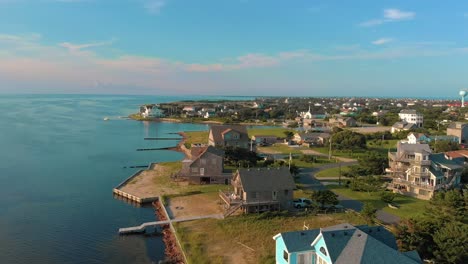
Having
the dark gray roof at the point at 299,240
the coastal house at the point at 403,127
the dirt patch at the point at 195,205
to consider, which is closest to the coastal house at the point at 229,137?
the dirt patch at the point at 195,205

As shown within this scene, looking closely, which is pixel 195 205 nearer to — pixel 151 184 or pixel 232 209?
pixel 232 209

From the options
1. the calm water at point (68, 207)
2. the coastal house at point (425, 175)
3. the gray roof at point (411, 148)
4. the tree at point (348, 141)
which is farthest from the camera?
the tree at point (348, 141)

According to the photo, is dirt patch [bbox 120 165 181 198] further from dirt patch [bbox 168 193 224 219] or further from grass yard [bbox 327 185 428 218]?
grass yard [bbox 327 185 428 218]

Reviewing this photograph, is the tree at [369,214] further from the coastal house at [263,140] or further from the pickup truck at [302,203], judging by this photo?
the coastal house at [263,140]

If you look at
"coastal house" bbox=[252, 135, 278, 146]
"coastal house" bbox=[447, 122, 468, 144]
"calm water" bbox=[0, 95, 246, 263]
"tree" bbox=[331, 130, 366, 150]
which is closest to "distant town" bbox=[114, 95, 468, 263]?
"calm water" bbox=[0, 95, 246, 263]

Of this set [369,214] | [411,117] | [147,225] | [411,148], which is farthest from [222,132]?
[411,117]

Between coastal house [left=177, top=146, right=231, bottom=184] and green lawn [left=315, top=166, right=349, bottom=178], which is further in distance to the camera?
green lawn [left=315, top=166, right=349, bottom=178]

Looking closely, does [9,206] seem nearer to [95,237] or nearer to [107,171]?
[95,237]
